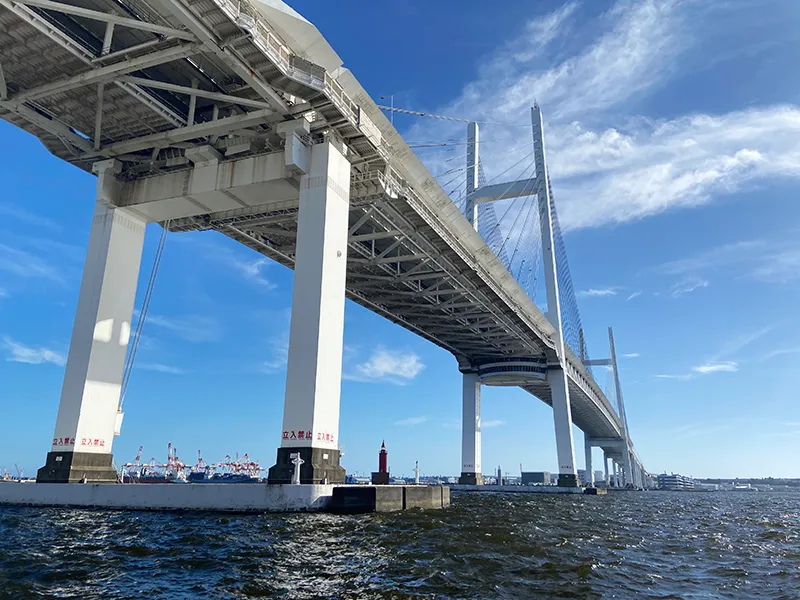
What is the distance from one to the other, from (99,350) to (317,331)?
9212 millimetres

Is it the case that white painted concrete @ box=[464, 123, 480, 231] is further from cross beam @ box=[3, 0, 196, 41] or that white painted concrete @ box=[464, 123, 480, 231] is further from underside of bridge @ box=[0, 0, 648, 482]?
cross beam @ box=[3, 0, 196, 41]

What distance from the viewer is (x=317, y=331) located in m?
19.7

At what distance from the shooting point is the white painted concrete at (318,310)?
751 inches

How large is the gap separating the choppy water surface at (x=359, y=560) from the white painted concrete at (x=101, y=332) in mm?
6494

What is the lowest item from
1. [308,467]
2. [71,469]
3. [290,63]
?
[71,469]

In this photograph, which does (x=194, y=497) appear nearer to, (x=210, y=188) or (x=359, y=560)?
(x=359, y=560)

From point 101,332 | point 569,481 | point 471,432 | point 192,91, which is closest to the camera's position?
point 192,91

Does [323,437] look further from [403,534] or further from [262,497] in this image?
[403,534]

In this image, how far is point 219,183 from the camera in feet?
80.0

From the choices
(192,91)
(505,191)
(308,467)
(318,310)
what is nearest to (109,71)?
(192,91)

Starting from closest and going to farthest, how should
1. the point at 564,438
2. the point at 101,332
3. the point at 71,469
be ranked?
the point at 71,469 < the point at 101,332 < the point at 564,438

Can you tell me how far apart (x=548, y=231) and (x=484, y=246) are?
2598 cm

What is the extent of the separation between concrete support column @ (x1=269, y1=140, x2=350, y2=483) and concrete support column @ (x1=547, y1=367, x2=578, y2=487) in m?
46.4

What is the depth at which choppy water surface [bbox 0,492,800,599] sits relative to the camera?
7.50 m
